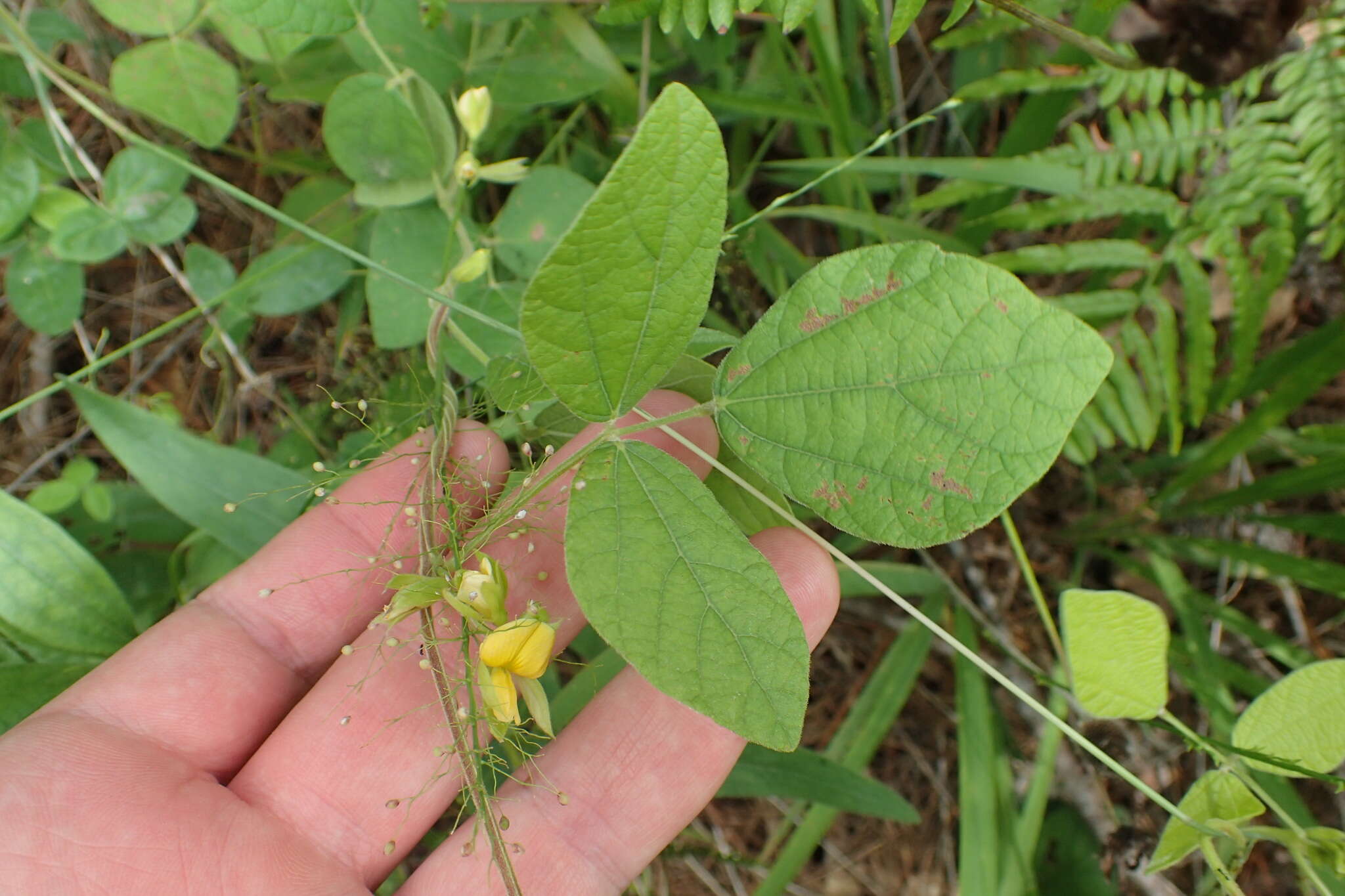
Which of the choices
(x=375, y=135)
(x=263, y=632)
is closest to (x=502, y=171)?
(x=375, y=135)

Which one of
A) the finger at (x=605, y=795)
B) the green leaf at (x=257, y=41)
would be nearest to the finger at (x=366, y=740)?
the finger at (x=605, y=795)

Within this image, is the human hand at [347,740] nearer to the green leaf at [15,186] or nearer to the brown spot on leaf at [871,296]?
the brown spot on leaf at [871,296]

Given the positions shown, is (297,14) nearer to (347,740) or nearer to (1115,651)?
(347,740)

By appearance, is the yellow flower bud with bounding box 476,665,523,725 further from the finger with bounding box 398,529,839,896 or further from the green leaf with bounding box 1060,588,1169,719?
the green leaf with bounding box 1060,588,1169,719

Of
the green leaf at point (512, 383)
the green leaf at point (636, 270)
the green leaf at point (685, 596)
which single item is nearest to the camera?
the green leaf at point (636, 270)

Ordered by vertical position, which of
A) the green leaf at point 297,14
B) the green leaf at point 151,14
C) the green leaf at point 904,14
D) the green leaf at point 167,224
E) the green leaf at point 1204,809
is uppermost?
the green leaf at point 151,14

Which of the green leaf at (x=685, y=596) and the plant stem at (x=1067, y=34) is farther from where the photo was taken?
the plant stem at (x=1067, y=34)

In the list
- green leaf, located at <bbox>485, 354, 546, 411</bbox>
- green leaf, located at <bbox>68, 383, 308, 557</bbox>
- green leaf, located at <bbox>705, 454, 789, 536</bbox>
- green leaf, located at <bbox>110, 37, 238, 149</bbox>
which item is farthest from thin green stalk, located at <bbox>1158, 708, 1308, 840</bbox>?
green leaf, located at <bbox>110, 37, 238, 149</bbox>
